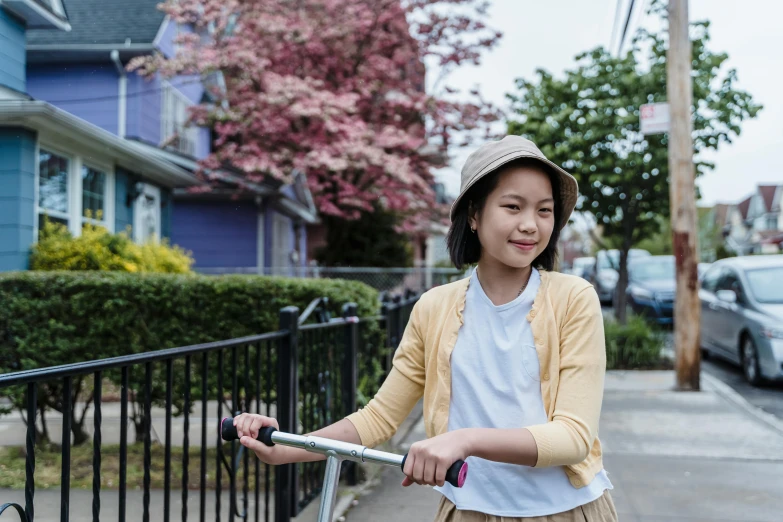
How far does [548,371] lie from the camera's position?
5.55 ft

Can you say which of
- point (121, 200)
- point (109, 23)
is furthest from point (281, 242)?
point (121, 200)

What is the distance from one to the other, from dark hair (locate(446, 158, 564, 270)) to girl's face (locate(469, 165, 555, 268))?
0.02 m

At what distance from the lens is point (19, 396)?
5820 millimetres

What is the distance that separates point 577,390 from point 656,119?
7.92 metres

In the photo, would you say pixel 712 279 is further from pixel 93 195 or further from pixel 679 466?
pixel 93 195

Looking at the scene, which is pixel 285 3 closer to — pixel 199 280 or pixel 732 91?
pixel 732 91

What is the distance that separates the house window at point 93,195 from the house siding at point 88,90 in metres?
1.06

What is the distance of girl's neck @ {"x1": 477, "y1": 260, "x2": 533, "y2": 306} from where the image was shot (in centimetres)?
183

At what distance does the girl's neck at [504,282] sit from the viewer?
1828 mm

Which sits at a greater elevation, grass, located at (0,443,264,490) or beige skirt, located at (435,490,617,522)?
beige skirt, located at (435,490,617,522)

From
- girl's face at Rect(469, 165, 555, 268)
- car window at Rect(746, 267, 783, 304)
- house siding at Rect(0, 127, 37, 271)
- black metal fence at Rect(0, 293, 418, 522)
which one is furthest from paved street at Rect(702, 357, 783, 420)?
house siding at Rect(0, 127, 37, 271)

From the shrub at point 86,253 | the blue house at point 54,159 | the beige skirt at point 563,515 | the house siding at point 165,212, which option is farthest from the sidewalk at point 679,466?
the house siding at point 165,212

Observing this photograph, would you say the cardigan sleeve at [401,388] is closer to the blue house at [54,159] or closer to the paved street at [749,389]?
the blue house at [54,159]

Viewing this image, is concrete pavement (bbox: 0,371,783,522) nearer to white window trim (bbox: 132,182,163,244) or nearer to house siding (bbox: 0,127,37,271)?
house siding (bbox: 0,127,37,271)
